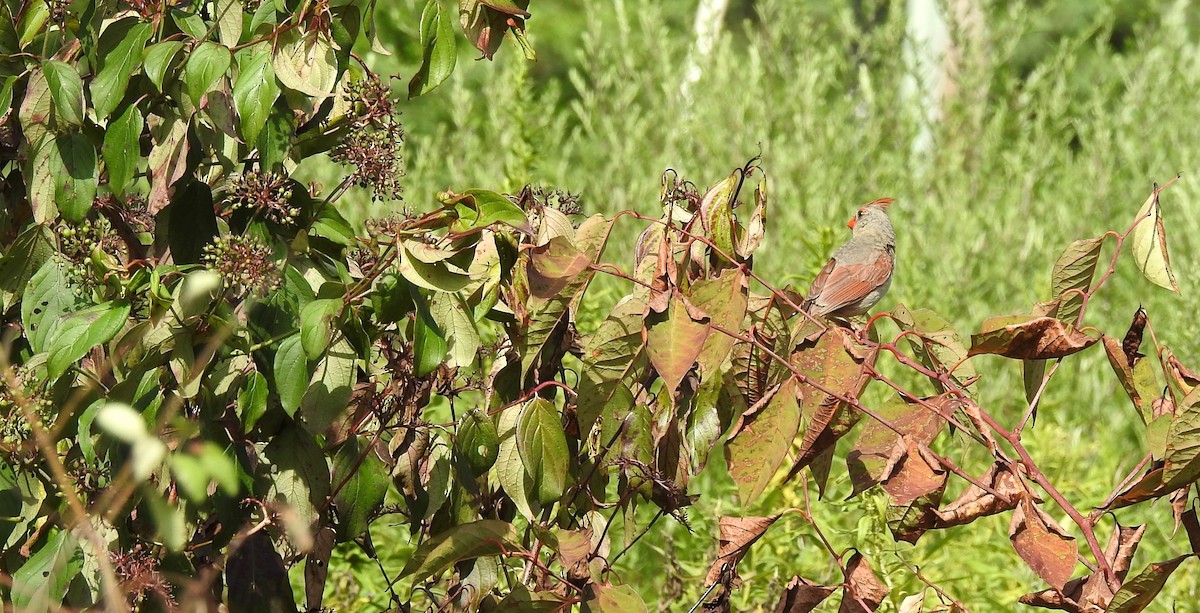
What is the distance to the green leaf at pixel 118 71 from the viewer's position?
1456mm

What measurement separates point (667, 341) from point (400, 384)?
44 cm

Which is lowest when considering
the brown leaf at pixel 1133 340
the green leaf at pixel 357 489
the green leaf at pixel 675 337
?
the green leaf at pixel 357 489

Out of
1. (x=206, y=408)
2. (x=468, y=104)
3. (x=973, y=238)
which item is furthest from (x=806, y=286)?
(x=206, y=408)

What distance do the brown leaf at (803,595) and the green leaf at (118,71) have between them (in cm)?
103

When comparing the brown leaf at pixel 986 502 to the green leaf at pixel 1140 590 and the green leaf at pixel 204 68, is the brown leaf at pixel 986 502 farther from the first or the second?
the green leaf at pixel 204 68

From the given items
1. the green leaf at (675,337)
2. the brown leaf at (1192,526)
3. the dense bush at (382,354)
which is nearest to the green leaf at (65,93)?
the dense bush at (382,354)

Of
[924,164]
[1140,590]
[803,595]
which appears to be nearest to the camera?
[1140,590]

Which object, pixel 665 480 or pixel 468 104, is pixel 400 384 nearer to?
pixel 665 480

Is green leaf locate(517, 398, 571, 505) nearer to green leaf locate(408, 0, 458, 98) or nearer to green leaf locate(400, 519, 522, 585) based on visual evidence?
green leaf locate(400, 519, 522, 585)

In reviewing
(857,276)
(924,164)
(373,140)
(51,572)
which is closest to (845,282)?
(857,276)

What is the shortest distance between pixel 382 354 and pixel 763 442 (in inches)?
23.2

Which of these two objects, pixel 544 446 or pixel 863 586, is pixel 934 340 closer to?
pixel 863 586

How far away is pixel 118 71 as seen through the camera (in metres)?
1.47

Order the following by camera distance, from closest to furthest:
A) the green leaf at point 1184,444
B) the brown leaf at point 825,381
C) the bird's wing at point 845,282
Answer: the green leaf at point 1184,444, the brown leaf at point 825,381, the bird's wing at point 845,282
